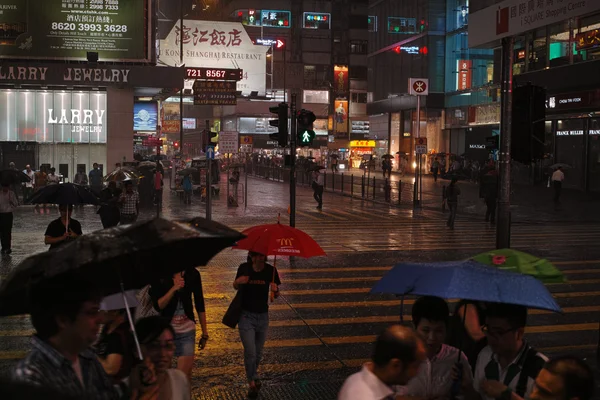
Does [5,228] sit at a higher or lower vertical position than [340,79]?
lower

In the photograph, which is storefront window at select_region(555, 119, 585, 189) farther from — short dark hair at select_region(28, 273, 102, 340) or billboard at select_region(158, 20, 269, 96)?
short dark hair at select_region(28, 273, 102, 340)

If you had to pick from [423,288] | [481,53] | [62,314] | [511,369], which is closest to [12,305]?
[62,314]

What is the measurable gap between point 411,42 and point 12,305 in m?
69.6

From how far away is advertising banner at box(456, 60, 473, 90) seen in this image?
202 feet

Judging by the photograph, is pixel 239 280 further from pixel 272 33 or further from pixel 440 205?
pixel 272 33

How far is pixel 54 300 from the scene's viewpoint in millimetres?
3139

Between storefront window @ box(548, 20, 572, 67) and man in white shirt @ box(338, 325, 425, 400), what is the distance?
41868mm

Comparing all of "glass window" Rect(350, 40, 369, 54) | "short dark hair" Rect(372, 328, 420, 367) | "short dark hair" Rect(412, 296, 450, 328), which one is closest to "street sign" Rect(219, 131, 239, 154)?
"short dark hair" Rect(412, 296, 450, 328)

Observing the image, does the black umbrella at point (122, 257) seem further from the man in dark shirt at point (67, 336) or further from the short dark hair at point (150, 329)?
the short dark hair at point (150, 329)

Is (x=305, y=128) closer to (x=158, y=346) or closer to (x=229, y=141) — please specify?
(x=229, y=141)

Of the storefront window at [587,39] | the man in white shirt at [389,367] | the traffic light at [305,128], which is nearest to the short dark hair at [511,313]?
the man in white shirt at [389,367]

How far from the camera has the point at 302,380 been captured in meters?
8.01

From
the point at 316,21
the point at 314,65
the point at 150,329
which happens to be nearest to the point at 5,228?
the point at 150,329

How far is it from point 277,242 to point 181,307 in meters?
1.32
